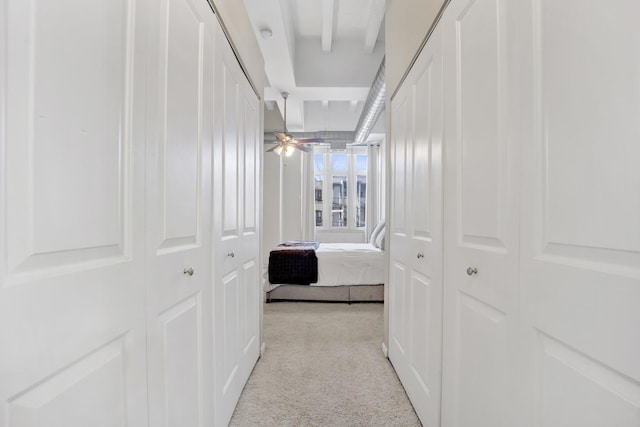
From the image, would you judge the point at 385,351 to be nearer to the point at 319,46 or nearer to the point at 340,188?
the point at 319,46

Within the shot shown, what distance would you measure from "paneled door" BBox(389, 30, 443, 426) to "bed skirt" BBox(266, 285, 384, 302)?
1660 mm

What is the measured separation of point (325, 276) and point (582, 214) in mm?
3396

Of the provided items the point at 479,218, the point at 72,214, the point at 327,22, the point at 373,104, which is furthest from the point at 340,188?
the point at 72,214

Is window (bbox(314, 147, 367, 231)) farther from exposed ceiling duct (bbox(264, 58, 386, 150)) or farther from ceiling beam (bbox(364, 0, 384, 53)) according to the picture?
ceiling beam (bbox(364, 0, 384, 53))

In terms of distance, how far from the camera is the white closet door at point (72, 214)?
0.50 meters

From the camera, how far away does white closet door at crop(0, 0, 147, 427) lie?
0.50 meters

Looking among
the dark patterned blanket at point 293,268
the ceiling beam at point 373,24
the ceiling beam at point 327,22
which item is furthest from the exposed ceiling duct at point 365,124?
the dark patterned blanket at point 293,268

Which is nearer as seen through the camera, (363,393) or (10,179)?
(10,179)

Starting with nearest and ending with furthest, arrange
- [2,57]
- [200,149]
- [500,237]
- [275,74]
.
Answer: [2,57] → [500,237] → [200,149] → [275,74]

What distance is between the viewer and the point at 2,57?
48 centimetres

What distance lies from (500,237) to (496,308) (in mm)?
220

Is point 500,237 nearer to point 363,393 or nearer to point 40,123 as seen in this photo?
point 40,123

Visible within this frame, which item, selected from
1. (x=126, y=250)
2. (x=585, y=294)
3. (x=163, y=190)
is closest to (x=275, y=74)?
(x=163, y=190)

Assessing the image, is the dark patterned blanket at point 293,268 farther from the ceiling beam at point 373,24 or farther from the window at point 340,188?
the window at point 340,188
